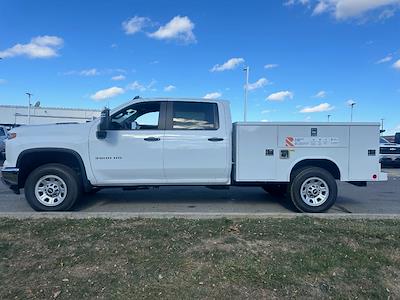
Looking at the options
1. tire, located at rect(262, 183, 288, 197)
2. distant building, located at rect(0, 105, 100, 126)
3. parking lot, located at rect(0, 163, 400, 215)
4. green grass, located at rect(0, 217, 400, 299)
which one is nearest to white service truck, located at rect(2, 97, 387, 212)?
parking lot, located at rect(0, 163, 400, 215)

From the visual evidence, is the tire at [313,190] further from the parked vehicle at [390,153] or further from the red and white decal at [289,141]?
the parked vehicle at [390,153]

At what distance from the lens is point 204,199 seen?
27.2 ft

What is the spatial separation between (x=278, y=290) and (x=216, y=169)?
11.4ft

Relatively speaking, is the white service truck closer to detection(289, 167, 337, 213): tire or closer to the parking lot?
detection(289, 167, 337, 213): tire

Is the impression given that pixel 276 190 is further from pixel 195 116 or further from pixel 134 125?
pixel 134 125

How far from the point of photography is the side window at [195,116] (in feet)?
22.9

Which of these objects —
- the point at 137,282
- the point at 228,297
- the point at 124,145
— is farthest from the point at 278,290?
the point at 124,145

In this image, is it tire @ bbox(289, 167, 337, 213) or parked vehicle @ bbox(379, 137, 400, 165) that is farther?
parked vehicle @ bbox(379, 137, 400, 165)

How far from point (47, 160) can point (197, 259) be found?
3.90m

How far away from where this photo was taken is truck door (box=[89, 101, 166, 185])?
6777 millimetres

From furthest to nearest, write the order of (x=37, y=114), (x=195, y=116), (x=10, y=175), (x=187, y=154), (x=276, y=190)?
(x=37, y=114) → (x=276, y=190) → (x=195, y=116) → (x=187, y=154) → (x=10, y=175)

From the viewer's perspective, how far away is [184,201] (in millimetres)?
8047

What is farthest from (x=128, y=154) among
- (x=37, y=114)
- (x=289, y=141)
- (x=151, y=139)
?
(x=37, y=114)

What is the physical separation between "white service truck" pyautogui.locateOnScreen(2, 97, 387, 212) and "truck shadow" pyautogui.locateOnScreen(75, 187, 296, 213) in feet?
1.82
